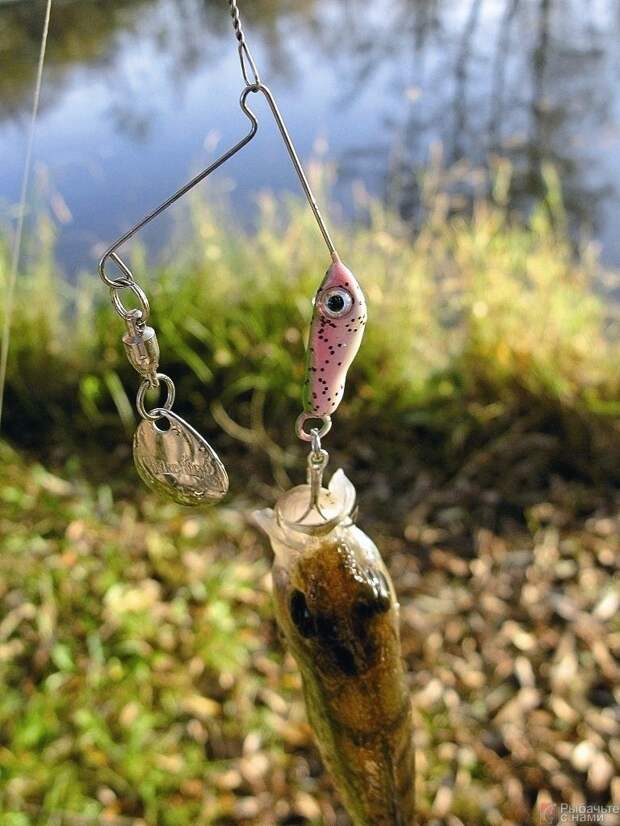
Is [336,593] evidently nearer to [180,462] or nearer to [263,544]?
[180,462]

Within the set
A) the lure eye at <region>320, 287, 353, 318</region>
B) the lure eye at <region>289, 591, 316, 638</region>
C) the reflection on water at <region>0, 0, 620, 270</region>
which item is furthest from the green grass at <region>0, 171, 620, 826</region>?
the lure eye at <region>320, 287, 353, 318</region>

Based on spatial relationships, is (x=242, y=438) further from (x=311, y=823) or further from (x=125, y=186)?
(x=125, y=186)

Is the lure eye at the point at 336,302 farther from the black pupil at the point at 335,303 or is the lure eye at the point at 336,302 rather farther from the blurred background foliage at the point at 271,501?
the blurred background foliage at the point at 271,501

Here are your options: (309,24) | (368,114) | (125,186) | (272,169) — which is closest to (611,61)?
(368,114)

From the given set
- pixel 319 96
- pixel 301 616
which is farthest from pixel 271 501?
pixel 319 96

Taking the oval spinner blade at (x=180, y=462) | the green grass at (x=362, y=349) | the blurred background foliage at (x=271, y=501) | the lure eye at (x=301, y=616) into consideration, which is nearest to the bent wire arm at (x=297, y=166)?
the oval spinner blade at (x=180, y=462)

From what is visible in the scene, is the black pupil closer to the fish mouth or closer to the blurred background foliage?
the fish mouth

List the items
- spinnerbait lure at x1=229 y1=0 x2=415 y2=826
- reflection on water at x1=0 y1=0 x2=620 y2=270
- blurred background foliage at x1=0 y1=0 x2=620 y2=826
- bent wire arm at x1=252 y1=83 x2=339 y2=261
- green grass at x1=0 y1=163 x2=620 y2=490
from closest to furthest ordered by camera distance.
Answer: bent wire arm at x1=252 y1=83 x2=339 y2=261, spinnerbait lure at x1=229 y1=0 x2=415 y2=826, blurred background foliage at x1=0 y1=0 x2=620 y2=826, green grass at x1=0 y1=163 x2=620 y2=490, reflection on water at x1=0 y1=0 x2=620 y2=270
